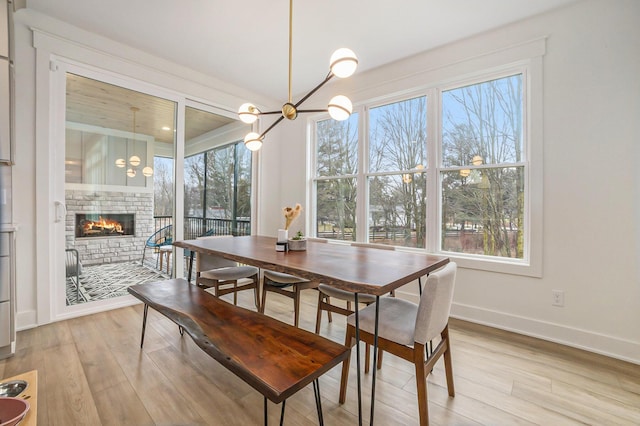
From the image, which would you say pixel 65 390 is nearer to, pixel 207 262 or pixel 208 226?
pixel 207 262

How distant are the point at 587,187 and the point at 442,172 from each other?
3.97ft

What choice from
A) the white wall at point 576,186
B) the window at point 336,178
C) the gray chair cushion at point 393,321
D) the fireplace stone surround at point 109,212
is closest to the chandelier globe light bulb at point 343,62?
the gray chair cushion at point 393,321

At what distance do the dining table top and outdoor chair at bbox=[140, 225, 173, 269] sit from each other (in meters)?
1.47

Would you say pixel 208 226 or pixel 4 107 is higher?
pixel 4 107

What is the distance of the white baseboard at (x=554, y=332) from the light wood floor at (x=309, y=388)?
0.31ft

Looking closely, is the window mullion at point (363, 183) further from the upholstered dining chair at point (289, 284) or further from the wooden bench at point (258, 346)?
the wooden bench at point (258, 346)

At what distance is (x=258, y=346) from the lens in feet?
4.52

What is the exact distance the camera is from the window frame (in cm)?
258

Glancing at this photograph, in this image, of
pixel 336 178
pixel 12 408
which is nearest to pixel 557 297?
pixel 336 178

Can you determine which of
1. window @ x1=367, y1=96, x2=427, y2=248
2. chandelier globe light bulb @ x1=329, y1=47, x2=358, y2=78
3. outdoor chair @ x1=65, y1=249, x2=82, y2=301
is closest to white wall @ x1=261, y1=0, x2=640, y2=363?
window @ x1=367, y1=96, x2=427, y2=248

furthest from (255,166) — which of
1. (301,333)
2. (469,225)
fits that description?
(301,333)

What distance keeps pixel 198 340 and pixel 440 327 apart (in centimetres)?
128

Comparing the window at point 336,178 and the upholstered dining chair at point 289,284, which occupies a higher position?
the window at point 336,178

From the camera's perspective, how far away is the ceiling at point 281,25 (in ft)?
8.09
